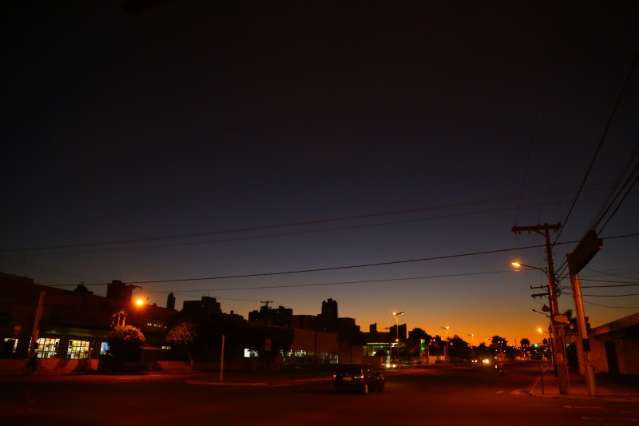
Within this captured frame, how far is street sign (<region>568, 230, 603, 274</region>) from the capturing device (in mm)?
24266

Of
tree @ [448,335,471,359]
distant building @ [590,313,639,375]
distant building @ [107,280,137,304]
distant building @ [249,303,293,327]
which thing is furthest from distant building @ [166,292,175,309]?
tree @ [448,335,471,359]

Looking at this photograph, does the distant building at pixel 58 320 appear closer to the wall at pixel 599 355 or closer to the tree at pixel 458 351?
the wall at pixel 599 355

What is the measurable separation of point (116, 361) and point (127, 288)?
3104 cm

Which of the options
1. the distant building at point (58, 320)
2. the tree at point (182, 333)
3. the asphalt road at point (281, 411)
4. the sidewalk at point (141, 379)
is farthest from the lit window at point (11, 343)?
the asphalt road at point (281, 411)

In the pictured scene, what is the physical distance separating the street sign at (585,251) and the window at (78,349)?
4759 cm

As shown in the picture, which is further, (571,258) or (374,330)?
(374,330)

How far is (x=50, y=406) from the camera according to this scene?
17.0m

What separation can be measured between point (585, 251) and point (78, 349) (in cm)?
4929

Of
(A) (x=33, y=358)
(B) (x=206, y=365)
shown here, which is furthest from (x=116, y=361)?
(B) (x=206, y=365)

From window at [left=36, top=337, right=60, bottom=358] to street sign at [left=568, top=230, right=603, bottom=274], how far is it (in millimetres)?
46351

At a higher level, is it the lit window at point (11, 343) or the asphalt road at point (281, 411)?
the lit window at point (11, 343)

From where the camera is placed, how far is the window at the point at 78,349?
2047 inches

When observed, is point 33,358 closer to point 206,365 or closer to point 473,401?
point 206,365

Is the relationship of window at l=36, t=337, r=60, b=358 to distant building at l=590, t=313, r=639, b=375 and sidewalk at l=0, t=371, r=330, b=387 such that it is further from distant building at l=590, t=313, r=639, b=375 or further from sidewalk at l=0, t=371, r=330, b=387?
distant building at l=590, t=313, r=639, b=375
